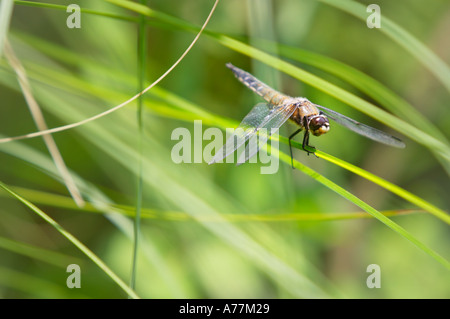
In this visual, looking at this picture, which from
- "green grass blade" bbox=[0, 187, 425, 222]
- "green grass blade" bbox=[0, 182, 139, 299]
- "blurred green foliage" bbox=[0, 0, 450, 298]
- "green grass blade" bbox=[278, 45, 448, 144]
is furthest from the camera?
"blurred green foliage" bbox=[0, 0, 450, 298]

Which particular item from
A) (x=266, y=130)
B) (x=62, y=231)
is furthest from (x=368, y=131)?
(x=62, y=231)

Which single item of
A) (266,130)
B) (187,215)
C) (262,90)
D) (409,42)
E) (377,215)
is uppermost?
(262,90)

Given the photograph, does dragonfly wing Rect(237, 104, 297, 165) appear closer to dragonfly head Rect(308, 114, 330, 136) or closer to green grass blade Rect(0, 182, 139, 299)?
dragonfly head Rect(308, 114, 330, 136)

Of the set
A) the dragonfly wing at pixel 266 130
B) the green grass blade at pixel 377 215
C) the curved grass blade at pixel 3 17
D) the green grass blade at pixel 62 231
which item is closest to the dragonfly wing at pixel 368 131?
the dragonfly wing at pixel 266 130

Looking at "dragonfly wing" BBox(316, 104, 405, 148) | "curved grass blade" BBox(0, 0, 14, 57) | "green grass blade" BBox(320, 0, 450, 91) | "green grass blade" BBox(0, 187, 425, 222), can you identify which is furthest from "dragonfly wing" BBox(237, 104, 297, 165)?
"curved grass blade" BBox(0, 0, 14, 57)

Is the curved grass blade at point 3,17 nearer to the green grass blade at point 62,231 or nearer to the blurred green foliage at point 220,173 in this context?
the green grass blade at point 62,231

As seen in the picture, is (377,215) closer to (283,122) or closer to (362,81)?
(283,122)

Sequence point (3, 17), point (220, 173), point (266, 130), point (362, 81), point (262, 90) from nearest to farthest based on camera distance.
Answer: point (3, 17)
point (266, 130)
point (362, 81)
point (262, 90)
point (220, 173)
